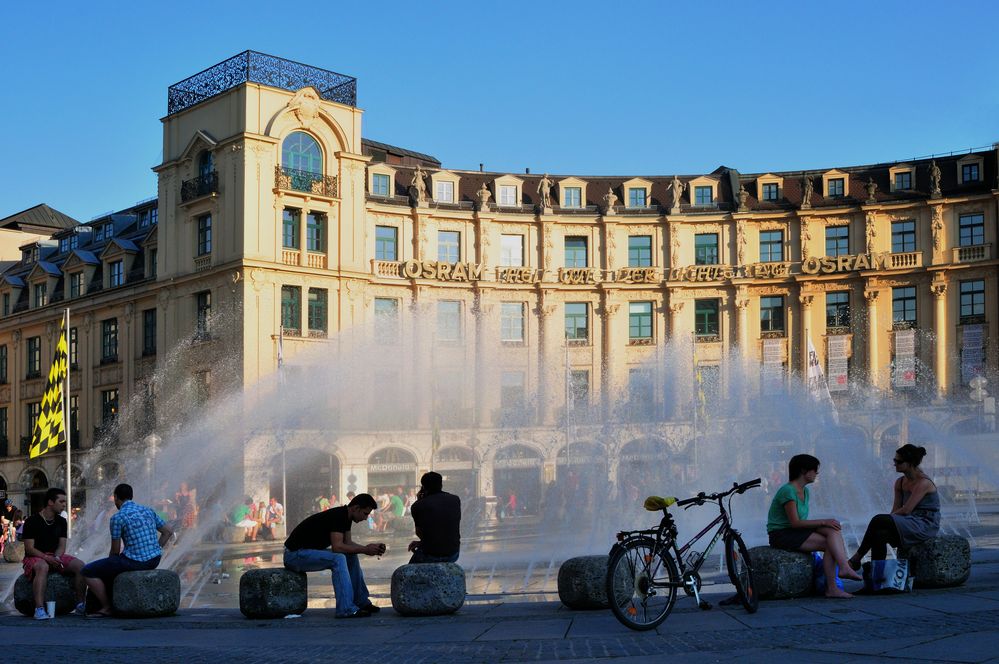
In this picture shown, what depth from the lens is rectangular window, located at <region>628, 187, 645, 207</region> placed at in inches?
2653

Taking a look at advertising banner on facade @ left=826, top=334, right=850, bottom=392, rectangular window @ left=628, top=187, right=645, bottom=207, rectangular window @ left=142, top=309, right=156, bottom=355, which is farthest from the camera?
rectangular window @ left=628, top=187, right=645, bottom=207

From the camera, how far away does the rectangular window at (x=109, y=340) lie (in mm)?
63469

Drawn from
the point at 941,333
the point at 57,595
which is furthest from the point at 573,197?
the point at 57,595

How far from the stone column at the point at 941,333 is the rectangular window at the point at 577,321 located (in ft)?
57.6

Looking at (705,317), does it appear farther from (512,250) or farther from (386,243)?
(386,243)

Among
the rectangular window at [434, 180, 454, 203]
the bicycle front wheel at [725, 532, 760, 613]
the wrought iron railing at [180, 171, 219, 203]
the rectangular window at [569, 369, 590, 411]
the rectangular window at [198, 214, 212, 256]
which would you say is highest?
the rectangular window at [434, 180, 454, 203]

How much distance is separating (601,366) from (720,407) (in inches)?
307

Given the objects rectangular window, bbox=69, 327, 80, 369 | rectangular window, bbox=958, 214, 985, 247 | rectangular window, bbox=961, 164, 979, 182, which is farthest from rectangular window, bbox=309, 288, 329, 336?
rectangular window, bbox=961, 164, 979, 182

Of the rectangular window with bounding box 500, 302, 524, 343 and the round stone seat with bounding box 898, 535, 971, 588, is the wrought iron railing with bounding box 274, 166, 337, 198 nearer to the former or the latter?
the rectangular window with bounding box 500, 302, 524, 343

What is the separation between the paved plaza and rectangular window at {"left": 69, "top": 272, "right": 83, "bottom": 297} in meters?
54.8

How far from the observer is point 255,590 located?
48.5ft

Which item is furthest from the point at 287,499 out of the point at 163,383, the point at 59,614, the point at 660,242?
the point at 59,614

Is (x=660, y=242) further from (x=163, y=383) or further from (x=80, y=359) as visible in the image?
(x=80, y=359)

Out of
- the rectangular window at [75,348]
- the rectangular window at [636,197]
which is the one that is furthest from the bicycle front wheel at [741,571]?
the rectangular window at [75,348]
